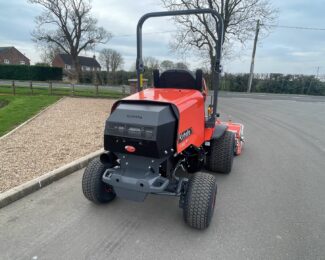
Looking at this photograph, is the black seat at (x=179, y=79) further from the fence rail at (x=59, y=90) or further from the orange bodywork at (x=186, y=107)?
the fence rail at (x=59, y=90)

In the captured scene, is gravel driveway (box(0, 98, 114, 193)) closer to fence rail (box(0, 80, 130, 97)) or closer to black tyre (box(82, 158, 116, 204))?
black tyre (box(82, 158, 116, 204))

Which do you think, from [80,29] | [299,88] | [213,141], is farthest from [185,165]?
[80,29]

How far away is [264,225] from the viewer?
2.95 m

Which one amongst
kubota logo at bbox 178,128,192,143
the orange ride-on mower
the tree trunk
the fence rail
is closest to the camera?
the orange ride-on mower

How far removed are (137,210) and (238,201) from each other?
135 cm

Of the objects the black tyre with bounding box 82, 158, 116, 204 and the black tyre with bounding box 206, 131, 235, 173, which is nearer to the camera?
the black tyre with bounding box 82, 158, 116, 204

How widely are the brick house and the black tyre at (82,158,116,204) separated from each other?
→ 2631 inches

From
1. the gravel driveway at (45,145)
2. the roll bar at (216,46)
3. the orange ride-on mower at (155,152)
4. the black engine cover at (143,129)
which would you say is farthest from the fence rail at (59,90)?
the black engine cover at (143,129)

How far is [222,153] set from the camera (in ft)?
13.4

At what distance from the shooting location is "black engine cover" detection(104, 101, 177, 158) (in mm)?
2557

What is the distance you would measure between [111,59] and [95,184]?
34637mm

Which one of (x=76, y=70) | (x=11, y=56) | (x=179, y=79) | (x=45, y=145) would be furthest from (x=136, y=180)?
(x=11, y=56)

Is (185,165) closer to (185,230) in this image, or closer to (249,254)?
(185,230)

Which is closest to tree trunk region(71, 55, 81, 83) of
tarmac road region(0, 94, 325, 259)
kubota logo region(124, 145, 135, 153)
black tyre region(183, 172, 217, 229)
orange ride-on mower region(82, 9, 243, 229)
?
tarmac road region(0, 94, 325, 259)
